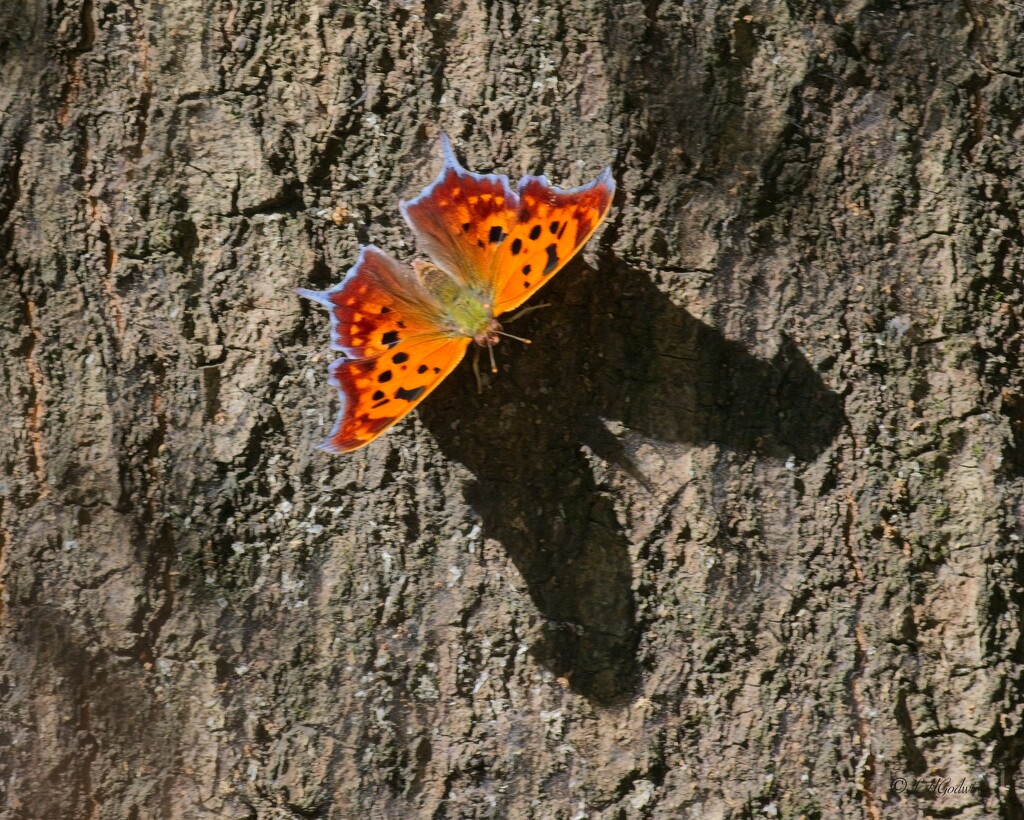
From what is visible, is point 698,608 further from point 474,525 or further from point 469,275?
point 469,275

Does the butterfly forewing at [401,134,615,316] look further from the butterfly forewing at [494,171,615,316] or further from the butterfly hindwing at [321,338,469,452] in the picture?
the butterfly hindwing at [321,338,469,452]

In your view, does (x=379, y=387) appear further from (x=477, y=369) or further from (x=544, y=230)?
(x=544, y=230)

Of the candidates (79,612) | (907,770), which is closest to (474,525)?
(79,612)

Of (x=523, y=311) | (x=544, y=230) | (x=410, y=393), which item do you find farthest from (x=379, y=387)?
(x=544, y=230)

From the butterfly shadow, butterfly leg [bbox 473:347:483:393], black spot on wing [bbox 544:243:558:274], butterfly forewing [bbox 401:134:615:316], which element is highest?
butterfly forewing [bbox 401:134:615:316]

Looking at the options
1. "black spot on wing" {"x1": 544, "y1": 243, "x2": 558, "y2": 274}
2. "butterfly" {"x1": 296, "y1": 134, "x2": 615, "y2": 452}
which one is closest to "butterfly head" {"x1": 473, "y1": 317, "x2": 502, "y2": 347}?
"butterfly" {"x1": 296, "y1": 134, "x2": 615, "y2": 452}

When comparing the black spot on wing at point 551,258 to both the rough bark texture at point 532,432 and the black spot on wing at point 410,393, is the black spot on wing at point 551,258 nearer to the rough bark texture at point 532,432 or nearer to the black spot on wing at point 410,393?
the rough bark texture at point 532,432

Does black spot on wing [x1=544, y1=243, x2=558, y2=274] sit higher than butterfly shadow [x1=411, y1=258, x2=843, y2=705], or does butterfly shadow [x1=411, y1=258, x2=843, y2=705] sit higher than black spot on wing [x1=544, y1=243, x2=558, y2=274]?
black spot on wing [x1=544, y1=243, x2=558, y2=274]
